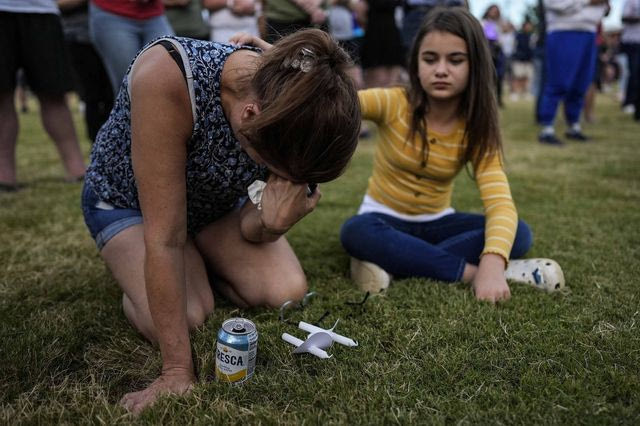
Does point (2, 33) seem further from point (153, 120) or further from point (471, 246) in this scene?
point (471, 246)

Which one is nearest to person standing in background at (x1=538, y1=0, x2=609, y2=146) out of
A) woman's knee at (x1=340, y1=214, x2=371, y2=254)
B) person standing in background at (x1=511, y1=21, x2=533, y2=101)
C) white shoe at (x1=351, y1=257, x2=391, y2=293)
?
woman's knee at (x1=340, y1=214, x2=371, y2=254)

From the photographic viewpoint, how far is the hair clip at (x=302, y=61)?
133 cm

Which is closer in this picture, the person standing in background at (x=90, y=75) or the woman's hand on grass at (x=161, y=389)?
the woman's hand on grass at (x=161, y=389)

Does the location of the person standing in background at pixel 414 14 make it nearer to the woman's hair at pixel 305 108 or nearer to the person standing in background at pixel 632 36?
the person standing in background at pixel 632 36

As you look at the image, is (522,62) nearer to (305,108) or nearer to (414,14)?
(414,14)

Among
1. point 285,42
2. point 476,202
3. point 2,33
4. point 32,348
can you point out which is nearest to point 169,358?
point 32,348

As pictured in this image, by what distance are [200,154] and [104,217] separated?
535mm

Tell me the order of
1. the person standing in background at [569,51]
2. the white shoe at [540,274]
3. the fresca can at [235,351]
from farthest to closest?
the person standing in background at [569,51], the white shoe at [540,274], the fresca can at [235,351]

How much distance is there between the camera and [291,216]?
177 cm

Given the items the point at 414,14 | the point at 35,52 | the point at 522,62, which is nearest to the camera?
the point at 35,52

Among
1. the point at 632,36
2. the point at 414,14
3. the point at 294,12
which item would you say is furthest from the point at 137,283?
the point at 632,36

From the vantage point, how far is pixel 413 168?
2.41m

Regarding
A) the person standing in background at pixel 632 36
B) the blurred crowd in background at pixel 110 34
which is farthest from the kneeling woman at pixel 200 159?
the person standing in background at pixel 632 36

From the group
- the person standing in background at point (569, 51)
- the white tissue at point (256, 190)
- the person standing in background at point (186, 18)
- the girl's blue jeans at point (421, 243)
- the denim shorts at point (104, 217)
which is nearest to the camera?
the white tissue at point (256, 190)
